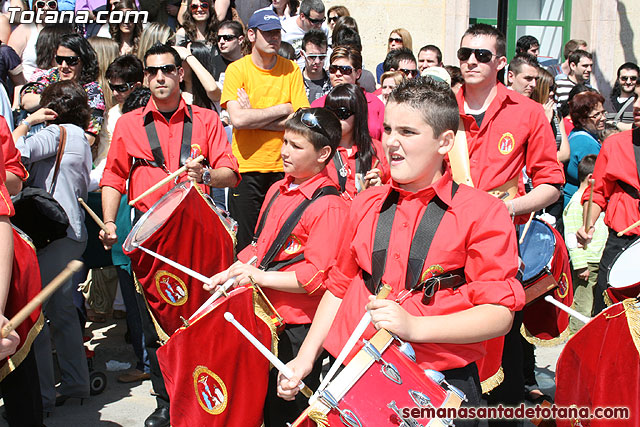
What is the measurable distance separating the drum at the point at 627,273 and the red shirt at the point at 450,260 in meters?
1.46

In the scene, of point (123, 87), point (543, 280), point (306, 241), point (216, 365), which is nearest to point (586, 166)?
point (543, 280)

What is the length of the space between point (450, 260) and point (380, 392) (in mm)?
582

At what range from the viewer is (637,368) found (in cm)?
331

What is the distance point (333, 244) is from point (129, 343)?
12.2 ft

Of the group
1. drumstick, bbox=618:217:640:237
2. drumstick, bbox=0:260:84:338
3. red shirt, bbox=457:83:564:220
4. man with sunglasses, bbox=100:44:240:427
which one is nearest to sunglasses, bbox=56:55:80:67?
man with sunglasses, bbox=100:44:240:427

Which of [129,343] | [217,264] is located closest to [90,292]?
[129,343]

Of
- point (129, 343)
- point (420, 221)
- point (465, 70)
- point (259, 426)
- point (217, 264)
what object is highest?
point (465, 70)

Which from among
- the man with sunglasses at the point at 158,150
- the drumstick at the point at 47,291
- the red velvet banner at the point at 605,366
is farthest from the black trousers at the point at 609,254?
the drumstick at the point at 47,291

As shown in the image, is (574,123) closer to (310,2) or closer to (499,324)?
(310,2)

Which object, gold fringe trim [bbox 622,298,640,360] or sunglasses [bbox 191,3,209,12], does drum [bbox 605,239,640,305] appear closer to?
gold fringe trim [bbox 622,298,640,360]

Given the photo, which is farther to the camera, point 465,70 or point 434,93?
point 465,70

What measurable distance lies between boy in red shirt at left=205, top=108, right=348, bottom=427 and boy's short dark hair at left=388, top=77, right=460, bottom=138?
3.53 ft

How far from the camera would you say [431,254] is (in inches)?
116

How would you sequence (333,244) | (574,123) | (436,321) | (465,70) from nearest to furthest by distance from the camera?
(436,321) < (333,244) < (465,70) < (574,123)
